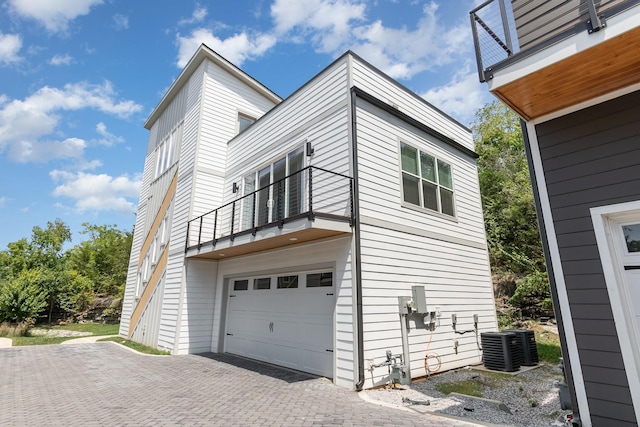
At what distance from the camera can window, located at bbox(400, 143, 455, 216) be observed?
793cm

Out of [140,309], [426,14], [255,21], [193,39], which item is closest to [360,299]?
[426,14]

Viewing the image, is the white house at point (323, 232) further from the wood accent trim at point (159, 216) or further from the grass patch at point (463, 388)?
the grass patch at point (463, 388)

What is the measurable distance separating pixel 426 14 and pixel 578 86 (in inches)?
231

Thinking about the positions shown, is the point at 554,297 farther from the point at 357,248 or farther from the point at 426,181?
the point at 426,181

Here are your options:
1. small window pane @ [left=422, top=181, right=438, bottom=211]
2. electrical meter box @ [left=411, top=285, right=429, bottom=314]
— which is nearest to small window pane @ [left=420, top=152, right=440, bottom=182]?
small window pane @ [left=422, top=181, right=438, bottom=211]

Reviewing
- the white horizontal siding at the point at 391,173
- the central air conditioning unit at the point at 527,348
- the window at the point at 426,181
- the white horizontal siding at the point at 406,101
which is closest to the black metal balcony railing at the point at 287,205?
the white horizontal siding at the point at 391,173

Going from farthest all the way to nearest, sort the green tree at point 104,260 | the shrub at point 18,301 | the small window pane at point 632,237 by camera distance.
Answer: the green tree at point 104,260 < the shrub at point 18,301 < the small window pane at point 632,237

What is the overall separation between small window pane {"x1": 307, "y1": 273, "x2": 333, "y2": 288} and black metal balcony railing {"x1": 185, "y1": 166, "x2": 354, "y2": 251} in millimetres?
1395

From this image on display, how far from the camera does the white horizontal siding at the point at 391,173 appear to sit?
689cm

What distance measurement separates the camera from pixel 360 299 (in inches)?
233

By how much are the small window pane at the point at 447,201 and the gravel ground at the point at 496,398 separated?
13.4ft

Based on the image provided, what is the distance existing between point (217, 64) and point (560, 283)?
40.8 ft

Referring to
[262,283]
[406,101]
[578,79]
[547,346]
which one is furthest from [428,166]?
[547,346]

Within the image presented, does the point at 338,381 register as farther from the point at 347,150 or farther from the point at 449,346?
the point at 347,150
